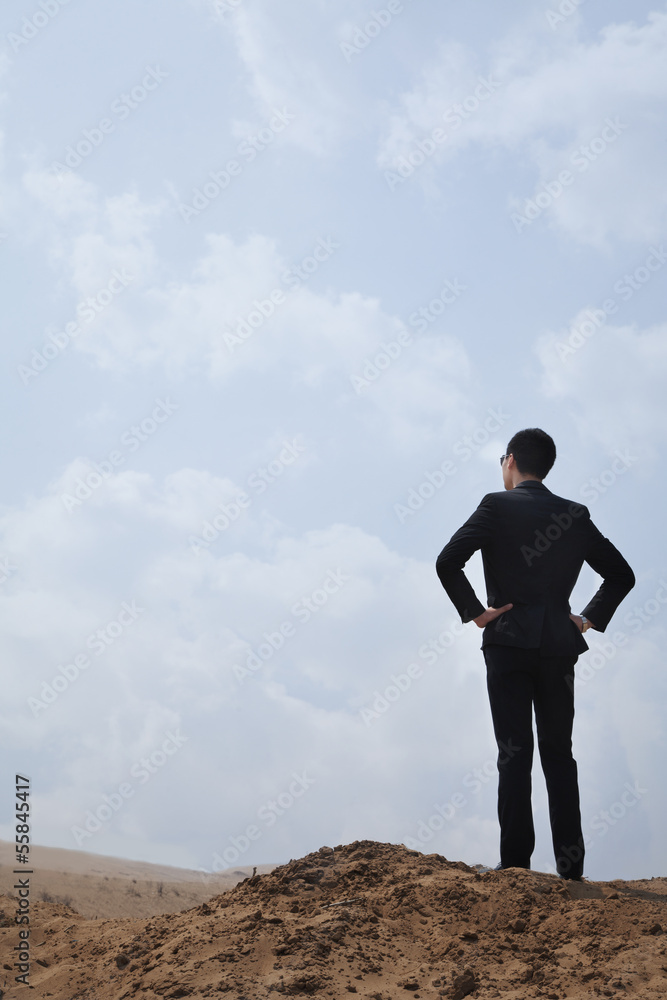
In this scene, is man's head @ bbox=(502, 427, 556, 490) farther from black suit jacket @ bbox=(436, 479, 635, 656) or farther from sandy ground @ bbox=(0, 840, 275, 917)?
sandy ground @ bbox=(0, 840, 275, 917)

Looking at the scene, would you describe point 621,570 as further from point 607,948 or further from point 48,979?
point 48,979

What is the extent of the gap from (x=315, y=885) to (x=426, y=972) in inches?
39.9

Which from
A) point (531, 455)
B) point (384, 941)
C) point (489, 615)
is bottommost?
point (384, 941)

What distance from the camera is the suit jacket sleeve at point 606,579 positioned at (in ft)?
16.3

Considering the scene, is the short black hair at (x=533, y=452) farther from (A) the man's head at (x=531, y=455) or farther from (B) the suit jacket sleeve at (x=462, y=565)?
(B) the suit jacket sleeve at (x=462, y=565)

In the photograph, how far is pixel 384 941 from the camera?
3551 millimetres

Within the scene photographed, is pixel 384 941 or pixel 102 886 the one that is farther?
pixel 102 886

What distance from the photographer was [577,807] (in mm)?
4445

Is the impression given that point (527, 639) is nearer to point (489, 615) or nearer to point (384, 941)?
point (489, 615)

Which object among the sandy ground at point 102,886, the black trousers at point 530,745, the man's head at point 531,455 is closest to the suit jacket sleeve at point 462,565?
the black trousers at point 530,745

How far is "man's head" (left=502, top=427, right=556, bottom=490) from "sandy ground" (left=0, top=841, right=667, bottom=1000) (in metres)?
2.38

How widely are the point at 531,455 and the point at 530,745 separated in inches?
72.1

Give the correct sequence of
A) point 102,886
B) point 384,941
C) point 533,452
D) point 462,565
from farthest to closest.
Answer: point 102,886, point 533,452, point 462,565, point 384,941

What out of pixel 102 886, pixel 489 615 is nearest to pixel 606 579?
pixel 489 615
